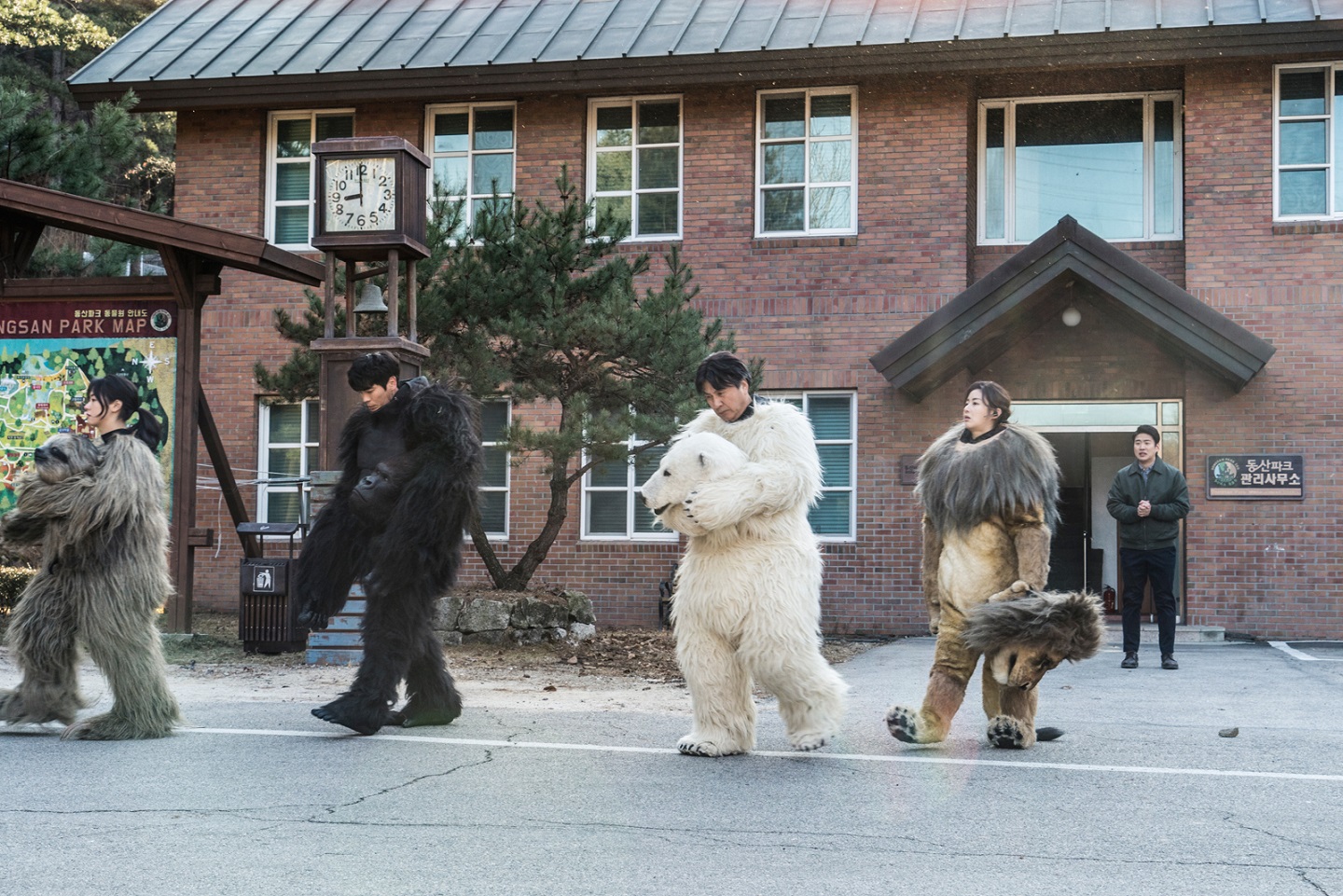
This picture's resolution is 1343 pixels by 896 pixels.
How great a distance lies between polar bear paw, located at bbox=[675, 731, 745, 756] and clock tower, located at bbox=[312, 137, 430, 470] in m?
4.89

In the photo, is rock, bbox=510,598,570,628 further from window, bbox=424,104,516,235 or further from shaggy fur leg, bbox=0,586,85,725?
window, bbox=424,104,516,235

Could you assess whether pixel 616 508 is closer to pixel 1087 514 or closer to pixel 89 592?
pixel 1087 514

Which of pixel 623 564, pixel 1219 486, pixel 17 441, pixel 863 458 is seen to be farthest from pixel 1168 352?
pixel 17 441

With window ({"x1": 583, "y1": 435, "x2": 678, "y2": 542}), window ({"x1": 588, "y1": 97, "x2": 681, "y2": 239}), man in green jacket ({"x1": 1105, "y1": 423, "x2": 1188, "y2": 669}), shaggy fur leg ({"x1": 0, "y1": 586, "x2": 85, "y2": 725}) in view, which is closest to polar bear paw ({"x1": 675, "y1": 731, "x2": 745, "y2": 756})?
shaggy fur leg ({"x1": 0, "y1": 586, "x2": 85, "y2": 725})

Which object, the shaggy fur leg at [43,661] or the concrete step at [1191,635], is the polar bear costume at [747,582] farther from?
the concrete step at [1191,635]

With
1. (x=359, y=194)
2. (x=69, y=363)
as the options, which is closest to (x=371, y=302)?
(x=359, y=194)

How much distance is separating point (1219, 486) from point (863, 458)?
12.4 ft

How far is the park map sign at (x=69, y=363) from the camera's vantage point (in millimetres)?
12953

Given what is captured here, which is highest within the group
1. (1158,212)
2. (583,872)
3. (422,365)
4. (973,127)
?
(973,127)

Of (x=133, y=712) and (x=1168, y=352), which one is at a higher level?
(x=1168, y=352)

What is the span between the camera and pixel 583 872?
450 centimetres

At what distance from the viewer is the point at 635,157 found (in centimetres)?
1745

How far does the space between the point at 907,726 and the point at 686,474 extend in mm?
1596

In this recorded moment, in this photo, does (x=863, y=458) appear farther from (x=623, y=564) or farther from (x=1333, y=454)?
(x=1333, y=454)
